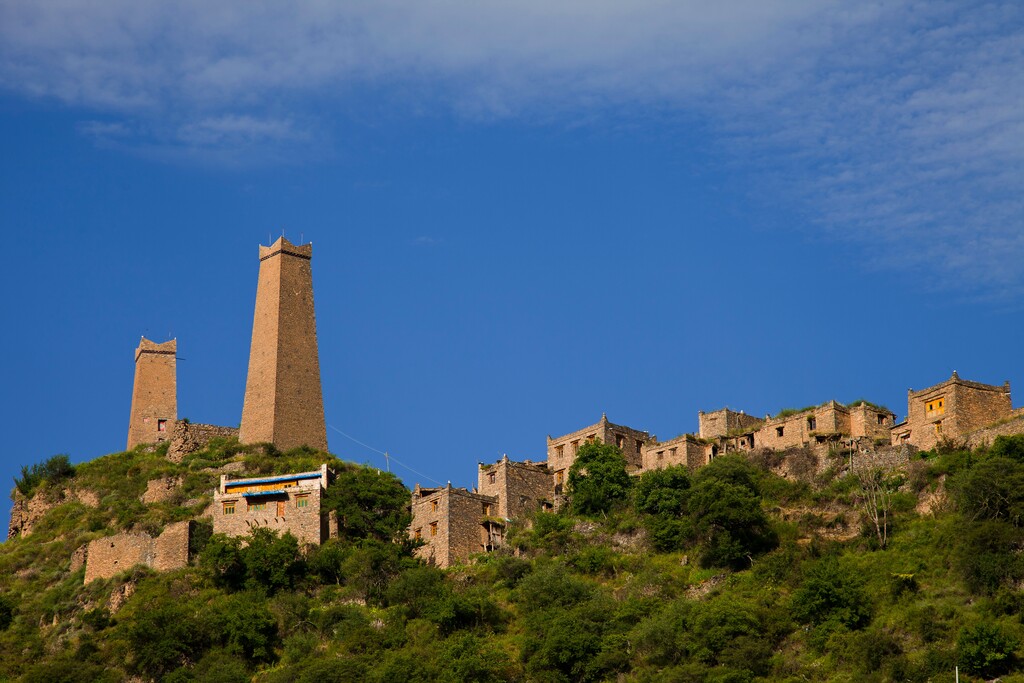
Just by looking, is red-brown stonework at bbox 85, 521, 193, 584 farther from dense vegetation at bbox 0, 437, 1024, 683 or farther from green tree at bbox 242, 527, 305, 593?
green tree at bbox 242, 527, 305, 593

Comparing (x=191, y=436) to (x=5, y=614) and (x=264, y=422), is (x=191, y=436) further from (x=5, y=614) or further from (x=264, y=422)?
(x=5, y=614)

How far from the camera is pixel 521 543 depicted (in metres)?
77.1

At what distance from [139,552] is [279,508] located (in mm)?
5971

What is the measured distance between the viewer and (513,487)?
→ 265 ft

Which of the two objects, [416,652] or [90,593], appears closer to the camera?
[416,652]

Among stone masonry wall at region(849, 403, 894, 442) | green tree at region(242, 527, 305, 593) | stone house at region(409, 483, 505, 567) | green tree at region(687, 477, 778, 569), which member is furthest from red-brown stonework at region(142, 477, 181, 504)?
stone masonry wall at region(849, 403, 894, 442)

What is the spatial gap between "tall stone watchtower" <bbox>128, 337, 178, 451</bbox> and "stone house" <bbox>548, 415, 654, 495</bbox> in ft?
70.7

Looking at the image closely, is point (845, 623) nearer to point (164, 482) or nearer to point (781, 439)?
point (781, 439)

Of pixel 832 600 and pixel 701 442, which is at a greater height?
pixel 701 442

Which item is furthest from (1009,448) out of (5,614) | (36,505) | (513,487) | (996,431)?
(36,505)

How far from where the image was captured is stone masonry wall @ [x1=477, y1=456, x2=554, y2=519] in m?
80.3

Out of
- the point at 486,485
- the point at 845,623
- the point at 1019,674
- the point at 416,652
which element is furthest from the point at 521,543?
the point at 1019,674

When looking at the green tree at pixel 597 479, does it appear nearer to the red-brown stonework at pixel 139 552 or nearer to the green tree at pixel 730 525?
the green tree at pixel 730 525

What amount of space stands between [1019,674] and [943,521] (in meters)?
10.3
